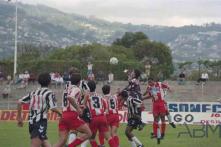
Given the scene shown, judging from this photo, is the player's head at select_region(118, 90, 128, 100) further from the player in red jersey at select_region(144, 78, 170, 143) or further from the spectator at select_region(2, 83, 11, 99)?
the spectator at select_region(2, 83, 11, 99)

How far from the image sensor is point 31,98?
1530 cm

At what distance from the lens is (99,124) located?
707 inches

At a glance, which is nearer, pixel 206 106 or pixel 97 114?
pixel 97 114

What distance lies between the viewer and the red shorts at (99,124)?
58.7 ft

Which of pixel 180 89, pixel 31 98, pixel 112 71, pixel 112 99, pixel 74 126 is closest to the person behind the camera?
pixel 31 98

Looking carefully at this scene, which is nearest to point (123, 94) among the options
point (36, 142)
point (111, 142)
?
point (111, 142)

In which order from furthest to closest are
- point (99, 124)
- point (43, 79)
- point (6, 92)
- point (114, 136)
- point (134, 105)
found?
point (6, 92)
point (134, 105)
point (114, 136)
point (99, 124)
point (43, 79)

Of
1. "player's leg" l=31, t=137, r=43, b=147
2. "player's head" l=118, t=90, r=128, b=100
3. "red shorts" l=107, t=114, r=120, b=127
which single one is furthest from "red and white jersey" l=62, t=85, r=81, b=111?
"player's head" l=118, t=90, r=128, b=100

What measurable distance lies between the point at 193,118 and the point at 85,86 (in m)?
18.9

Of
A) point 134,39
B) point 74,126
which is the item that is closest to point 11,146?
point 74,126

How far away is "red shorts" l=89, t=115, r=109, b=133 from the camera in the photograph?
58.7 ft

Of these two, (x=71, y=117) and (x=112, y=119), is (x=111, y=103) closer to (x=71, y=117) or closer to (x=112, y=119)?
(x=112, y=119)

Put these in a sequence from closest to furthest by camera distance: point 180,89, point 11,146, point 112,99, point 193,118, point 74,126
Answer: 1. point 74,126
2. point 112,99
3. point 11,146
4. point 193,118
5. point 180,89

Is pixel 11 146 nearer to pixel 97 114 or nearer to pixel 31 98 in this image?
pixel 97 114
